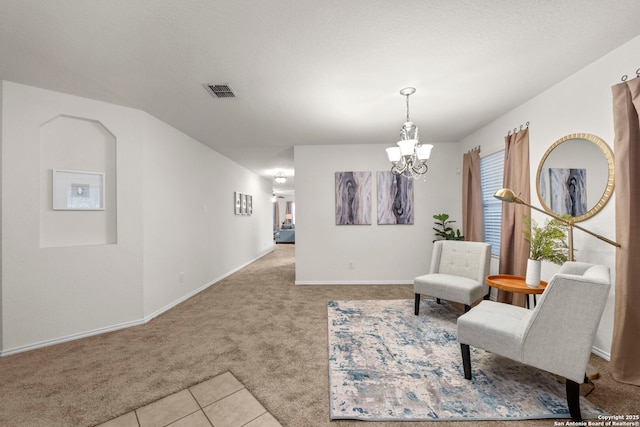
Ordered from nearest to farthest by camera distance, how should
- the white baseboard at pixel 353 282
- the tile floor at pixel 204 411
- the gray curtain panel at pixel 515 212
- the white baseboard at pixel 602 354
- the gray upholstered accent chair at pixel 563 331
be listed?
1. the gray upholstered accent chair at pixel 563 331
2. the tile floor at pixel 204 411
3. the white baseboard at pixel 602 354
4. the gray curtain panel at pixel 515 212
5. the white baseboard at pixel 353 282

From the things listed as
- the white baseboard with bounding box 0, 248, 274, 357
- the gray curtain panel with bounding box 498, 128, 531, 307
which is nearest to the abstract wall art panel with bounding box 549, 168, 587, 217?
the gray curtain panel with bounding box 498, 128, 531, 307

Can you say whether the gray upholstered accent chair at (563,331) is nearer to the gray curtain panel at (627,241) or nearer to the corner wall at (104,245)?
the gray curtain panel at (627,241)

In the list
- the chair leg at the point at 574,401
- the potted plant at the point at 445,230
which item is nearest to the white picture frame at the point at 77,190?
the chair leg at the point at 574,401

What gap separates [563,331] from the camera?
4.93 feet

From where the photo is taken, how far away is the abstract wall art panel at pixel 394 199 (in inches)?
179

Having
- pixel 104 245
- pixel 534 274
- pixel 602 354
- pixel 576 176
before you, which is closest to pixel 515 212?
pixel 576 176

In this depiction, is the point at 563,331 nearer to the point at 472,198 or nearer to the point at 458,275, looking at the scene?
the point at 458,275

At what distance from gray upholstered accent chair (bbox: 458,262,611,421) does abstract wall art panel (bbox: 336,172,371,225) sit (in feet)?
9.63

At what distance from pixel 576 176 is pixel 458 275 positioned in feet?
5.08

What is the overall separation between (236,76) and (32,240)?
253 cm

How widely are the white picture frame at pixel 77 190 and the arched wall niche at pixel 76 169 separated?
3 centimetres

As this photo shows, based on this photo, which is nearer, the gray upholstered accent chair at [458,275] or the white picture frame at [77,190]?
the white picture frame at [77,190]

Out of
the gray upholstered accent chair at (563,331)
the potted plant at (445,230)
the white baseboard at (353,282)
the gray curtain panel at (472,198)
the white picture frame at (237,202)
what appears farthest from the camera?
the white picture frame at (237,202)

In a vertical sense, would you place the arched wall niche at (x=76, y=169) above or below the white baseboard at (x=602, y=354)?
above
